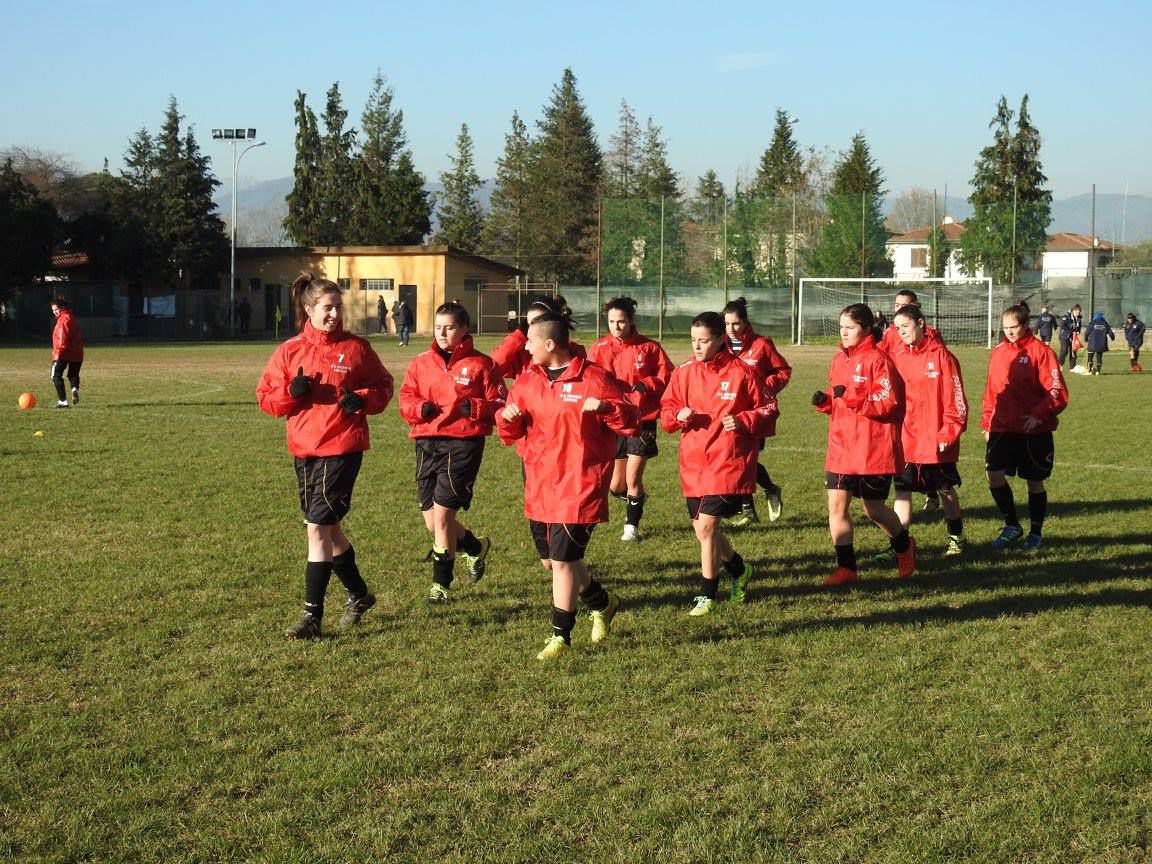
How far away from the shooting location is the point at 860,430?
8.21 meters

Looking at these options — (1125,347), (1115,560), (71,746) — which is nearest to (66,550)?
(71,746)

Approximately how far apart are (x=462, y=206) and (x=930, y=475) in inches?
3387

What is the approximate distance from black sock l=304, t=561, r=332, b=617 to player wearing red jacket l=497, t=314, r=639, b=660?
1.26 meters

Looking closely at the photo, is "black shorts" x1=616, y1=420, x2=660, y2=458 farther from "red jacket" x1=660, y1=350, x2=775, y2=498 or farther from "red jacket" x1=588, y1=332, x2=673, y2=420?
"red jacket" x1=660, y1=350, x2=775, y2=498

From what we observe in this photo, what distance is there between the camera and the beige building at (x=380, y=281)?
62.8m

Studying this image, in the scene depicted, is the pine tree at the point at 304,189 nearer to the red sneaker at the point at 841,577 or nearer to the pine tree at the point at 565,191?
the pine tree at the point at 565,191

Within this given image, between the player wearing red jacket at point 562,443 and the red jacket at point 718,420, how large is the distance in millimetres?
929

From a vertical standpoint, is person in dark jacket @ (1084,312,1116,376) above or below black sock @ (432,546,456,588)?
above

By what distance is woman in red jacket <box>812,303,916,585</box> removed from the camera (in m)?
8.06

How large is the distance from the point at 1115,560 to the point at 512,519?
15.8 ft

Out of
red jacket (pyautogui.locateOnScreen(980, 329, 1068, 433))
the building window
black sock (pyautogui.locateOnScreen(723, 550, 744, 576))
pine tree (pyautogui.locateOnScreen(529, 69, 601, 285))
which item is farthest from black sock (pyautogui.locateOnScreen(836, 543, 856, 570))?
pine tree (pyautogui.locateOnScreen(529, 69, 601, 285))

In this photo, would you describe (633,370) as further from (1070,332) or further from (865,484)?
(1070,332)

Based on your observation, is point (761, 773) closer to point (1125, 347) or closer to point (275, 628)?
point (275, 628)

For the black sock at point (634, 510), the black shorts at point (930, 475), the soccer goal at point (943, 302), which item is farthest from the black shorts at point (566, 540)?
the soccer goal at point (943, 302)
